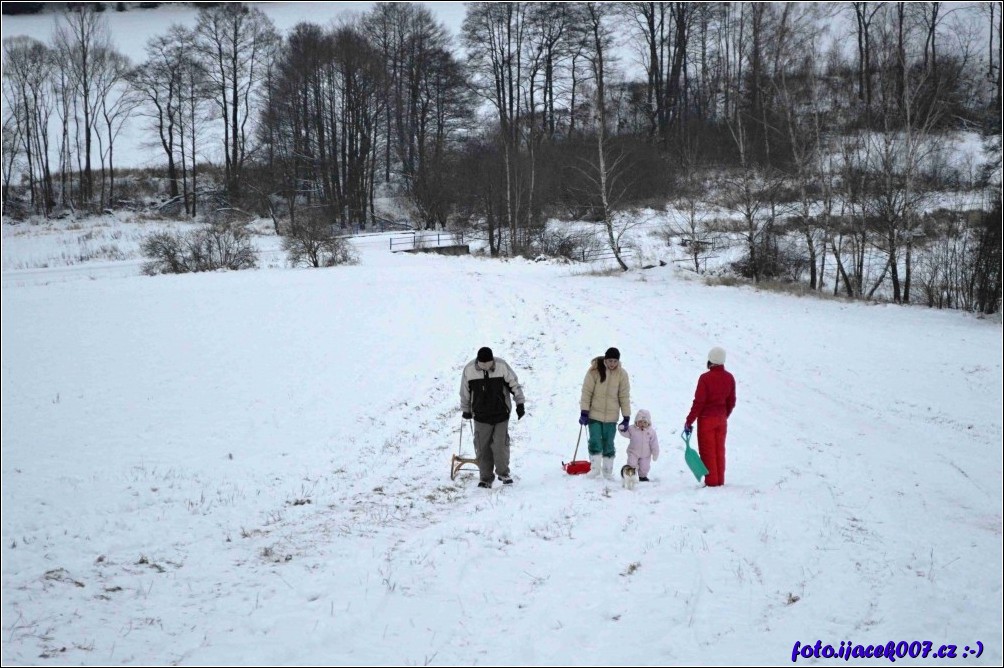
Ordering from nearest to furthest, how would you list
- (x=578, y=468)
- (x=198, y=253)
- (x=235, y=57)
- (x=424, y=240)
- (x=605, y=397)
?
(x=605, y=397) < (x=578, y=468) < (x=198, y=253) < (x=424, y=240) < (x=235, y=57)

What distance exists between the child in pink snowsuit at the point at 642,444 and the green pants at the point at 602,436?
7.6 inches

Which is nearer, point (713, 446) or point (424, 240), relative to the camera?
point (713, 446)

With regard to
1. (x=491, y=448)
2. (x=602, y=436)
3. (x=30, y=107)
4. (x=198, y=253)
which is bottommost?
(x=491, y=448)

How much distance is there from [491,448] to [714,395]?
9.41ft

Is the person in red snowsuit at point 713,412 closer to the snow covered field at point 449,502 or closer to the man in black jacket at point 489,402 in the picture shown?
the snow covered field at point 449,502

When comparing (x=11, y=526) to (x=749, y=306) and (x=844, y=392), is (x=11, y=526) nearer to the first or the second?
(x=844, y=392)

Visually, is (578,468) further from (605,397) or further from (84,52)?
(84,52)

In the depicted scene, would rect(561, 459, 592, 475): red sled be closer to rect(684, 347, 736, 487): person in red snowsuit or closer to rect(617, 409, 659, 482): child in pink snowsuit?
rect(617, 409, 659, 482): child in pink snowsuit

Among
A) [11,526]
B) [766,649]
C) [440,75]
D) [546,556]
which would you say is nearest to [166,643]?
[546,556]

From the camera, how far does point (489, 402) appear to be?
25.7 ft

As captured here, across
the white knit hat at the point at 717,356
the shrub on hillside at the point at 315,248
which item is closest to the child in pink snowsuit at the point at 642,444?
the white knit hat at the point at 717,356

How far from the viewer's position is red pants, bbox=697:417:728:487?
7.69m

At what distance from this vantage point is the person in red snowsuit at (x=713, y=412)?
7.61m

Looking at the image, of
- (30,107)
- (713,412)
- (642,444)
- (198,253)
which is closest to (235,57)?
(30,107)
